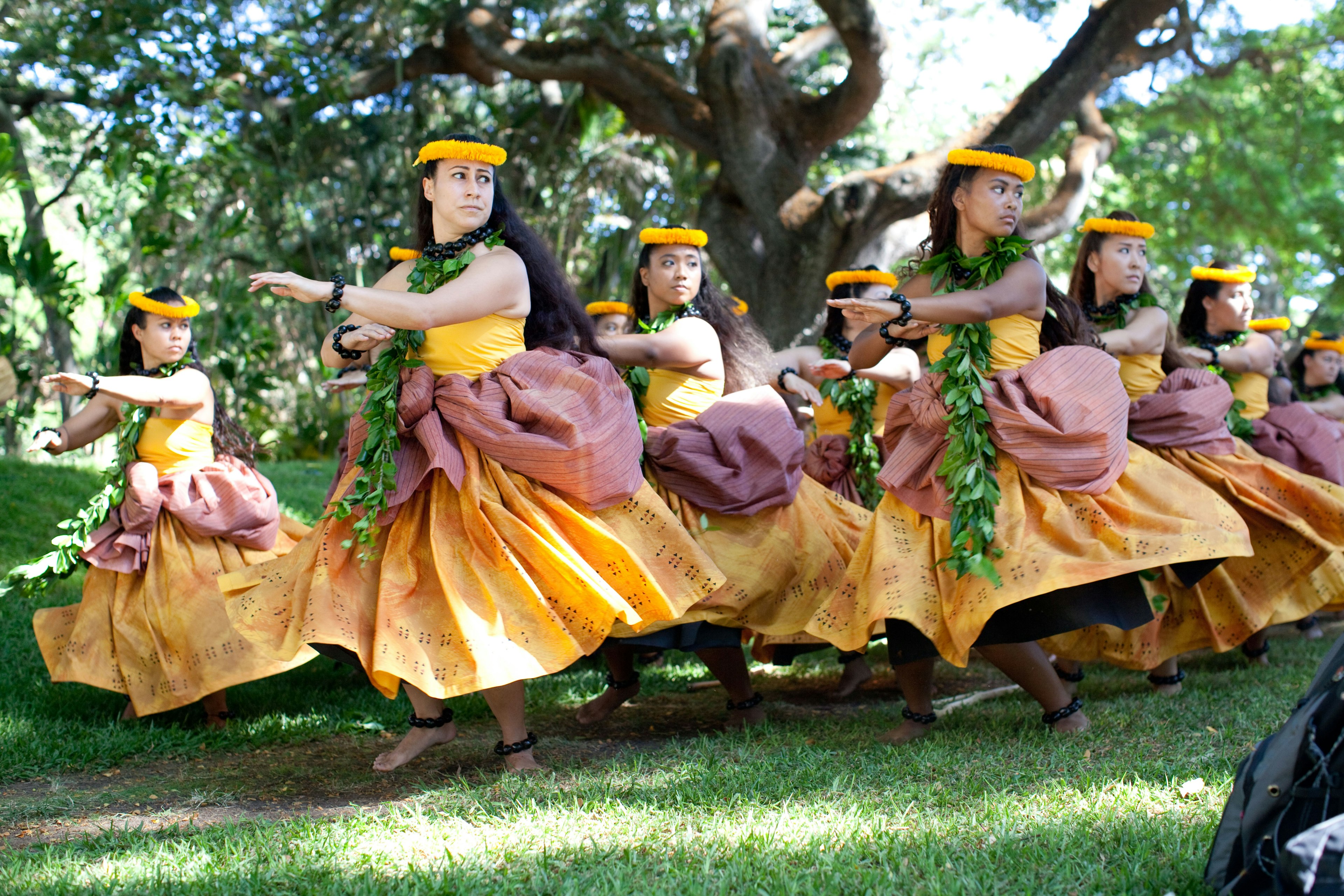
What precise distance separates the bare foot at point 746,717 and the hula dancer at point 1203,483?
1385 millimetres

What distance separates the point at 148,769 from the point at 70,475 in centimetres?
511

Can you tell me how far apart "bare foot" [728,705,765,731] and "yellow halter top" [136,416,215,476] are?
271 cm

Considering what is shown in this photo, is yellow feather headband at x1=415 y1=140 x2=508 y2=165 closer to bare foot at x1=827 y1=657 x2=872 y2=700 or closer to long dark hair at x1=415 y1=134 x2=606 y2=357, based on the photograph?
long dark hair at x1=415 y1=134 x2=606 y2=357

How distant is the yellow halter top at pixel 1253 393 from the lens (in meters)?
6.48

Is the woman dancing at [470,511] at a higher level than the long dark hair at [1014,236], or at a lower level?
lower

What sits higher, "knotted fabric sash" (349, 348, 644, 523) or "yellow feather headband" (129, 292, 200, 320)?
"yellow feather headband" (129, 292, 200, 320)

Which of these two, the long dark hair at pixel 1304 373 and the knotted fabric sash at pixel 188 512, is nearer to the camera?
the knotted fabric sash at pixel 188 512

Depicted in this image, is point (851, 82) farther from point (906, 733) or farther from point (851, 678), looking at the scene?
point (906, 733)

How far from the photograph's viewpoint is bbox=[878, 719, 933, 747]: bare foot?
14.0ft

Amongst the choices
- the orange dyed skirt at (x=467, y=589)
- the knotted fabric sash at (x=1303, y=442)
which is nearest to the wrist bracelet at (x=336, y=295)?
the orange dyed skirt at (x=467, y=589)

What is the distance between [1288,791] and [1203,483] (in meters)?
3.03

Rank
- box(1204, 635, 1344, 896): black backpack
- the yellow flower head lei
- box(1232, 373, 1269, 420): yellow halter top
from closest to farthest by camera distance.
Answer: box(1204, 635, 1344, 896): black backpack
box(1232, 373, 1269, 420): yellow halter top
the yellow flower head lei

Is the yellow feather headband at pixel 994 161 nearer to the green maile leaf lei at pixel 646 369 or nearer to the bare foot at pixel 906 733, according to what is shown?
the green maile leaf lei at pixel 646 369

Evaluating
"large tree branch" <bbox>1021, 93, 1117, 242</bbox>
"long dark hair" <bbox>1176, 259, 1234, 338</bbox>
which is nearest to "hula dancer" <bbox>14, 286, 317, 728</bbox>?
"long dark hair" <bbox>1176, 259, 1234, 338</bbox>
